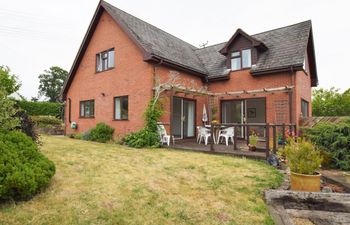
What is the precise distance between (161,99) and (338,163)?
7.56 m

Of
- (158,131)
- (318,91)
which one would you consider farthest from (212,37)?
(158,131)

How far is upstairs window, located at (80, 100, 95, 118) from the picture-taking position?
48.8ft

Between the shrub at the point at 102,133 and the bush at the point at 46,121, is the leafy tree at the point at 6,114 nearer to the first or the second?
the shrub at the point at 102,133

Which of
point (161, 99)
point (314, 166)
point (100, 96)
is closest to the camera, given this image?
point (314, 166)

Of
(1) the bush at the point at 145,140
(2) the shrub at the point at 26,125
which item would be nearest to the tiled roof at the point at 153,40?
(1) the bush at the point at 145,140

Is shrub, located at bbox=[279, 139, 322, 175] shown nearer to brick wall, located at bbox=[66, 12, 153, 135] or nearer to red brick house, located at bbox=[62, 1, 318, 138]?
red brick house, located at bbox=[62, 1, 318, 138]

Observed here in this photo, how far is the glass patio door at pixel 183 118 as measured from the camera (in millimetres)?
12977

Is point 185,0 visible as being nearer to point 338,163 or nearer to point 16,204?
point 338,163

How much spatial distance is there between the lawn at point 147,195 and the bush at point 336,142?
104 inches


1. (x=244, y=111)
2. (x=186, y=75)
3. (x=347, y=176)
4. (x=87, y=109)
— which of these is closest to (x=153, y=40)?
(x=186, y=75)

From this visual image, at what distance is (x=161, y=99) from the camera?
11211 mm

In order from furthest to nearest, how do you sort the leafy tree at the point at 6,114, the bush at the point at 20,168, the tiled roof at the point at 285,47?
the tiled roof at the point at 285,47 < the leafy tree at the point at 6,114 < the bush at the point at 20,168

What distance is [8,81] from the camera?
5812 mm

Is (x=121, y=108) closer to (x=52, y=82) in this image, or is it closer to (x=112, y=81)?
(x=112, y=81)
